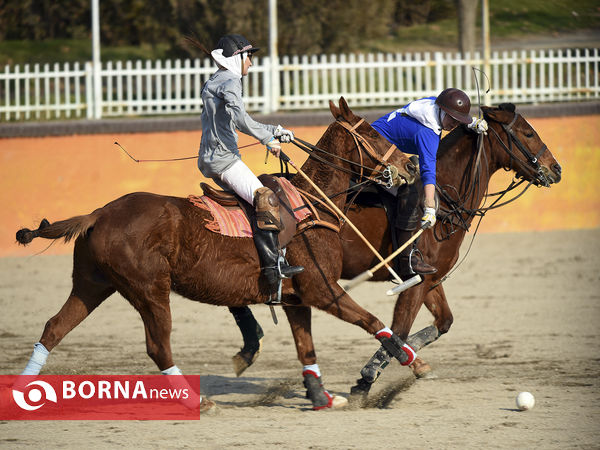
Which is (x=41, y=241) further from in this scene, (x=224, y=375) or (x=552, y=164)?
(x=552, y=164)

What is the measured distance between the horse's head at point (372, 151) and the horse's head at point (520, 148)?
4.10ft

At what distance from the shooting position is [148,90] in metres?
15.5

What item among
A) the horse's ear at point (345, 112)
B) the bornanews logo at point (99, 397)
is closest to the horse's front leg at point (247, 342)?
the bornanews logo at point (99, 397)

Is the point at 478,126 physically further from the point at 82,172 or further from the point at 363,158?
the point at 82,172

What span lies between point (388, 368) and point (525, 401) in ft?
7.17

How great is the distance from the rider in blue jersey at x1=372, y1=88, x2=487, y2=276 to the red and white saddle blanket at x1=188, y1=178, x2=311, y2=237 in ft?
3.08

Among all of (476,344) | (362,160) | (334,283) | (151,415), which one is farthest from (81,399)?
(476,344)

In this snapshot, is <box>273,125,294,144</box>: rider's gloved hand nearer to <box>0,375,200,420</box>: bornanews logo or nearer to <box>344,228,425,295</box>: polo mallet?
<box>344,228,425,295</box>: polo mallet

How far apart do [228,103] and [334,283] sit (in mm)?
1579

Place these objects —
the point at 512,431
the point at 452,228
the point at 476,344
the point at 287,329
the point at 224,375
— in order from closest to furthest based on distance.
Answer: the point at 512,431 < the point at 452,228 < the point at 224,375 < the point at 476,344 < the point at 287,329

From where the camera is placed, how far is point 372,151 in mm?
7215

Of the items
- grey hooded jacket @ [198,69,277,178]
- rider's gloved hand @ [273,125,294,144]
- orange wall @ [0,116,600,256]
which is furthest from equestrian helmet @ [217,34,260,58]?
orange wall @ [0,116,600,256]

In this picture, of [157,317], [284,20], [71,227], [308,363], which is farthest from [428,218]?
[284,20]

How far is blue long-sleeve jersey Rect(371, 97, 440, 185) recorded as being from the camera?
295 inches
